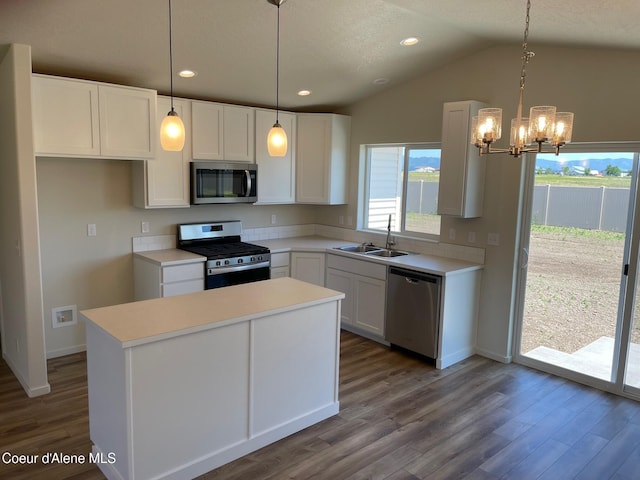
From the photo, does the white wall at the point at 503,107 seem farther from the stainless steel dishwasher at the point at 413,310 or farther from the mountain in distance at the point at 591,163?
the stainless steel dishwasher at the point at 413,310

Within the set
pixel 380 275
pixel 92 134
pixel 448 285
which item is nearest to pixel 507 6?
pixel 448 285

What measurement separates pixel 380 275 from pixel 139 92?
→ 2.81 meters

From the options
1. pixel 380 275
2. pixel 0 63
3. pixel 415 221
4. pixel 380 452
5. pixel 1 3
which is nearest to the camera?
pixel 1 3

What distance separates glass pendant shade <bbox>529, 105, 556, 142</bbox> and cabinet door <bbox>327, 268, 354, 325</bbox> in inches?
119

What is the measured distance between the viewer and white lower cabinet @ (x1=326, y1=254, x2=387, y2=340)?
4.82 meters

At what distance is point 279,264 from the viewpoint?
5293mm

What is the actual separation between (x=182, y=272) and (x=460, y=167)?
2754mm

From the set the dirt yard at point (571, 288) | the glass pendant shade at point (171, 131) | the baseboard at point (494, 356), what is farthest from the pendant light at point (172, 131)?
the baseboard at point (494, 356)

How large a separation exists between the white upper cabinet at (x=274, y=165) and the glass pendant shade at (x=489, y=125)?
3231 millimetres

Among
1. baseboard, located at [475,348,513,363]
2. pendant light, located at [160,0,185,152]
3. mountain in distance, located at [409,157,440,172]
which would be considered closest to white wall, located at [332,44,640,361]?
baseboard, located at [475,348,513,363]

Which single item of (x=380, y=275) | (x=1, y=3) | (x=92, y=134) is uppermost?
(x=1, y=3)

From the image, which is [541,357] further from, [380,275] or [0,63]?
[0,63]

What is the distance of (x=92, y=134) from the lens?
12.8 feet

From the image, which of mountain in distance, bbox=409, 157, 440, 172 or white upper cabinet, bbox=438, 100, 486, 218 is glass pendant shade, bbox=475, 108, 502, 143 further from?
mountain in distance, bbox=409, 157, 440, 172
